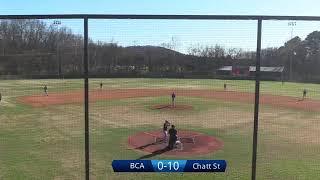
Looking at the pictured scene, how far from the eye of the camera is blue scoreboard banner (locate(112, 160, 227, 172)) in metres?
7.45

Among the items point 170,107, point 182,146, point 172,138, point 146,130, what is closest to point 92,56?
point 172,138

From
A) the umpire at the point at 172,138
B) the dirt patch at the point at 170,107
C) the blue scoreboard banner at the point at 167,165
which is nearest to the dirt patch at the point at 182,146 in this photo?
the umpire at the point at 172,138

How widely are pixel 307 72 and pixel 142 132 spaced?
28.0 ft

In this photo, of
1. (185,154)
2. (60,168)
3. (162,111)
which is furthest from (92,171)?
(162,111)

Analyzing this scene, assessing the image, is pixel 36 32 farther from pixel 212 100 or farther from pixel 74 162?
pixel 212 100

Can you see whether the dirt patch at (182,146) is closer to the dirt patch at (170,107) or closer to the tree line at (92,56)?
the tree line at (92,56)

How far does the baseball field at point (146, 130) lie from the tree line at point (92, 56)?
2.04 feet

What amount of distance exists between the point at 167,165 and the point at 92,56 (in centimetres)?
298

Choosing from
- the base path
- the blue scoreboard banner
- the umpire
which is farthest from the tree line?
the base path

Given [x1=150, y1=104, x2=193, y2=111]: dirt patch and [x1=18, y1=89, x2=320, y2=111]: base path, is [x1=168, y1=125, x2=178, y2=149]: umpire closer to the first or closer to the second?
[x1=150, y1=104, x2=193, y2=111]: dirt patch

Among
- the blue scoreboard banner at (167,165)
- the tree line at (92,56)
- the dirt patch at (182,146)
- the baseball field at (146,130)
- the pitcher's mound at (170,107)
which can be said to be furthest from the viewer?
the pitcher's mound at (170,107)

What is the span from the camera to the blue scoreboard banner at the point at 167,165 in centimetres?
745

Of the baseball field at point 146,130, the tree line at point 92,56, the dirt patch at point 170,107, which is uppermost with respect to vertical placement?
the tree line at point 92,56

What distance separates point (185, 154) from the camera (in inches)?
655
